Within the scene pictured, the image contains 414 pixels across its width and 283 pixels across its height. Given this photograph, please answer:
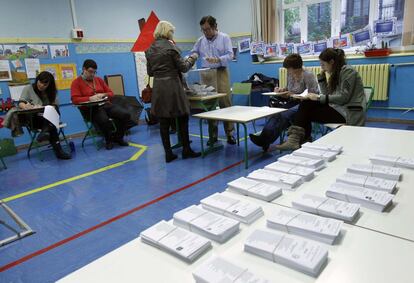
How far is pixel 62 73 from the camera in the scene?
5.15 m

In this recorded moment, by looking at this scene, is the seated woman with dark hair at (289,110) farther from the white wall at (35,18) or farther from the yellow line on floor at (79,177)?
the white wall at (35,18)

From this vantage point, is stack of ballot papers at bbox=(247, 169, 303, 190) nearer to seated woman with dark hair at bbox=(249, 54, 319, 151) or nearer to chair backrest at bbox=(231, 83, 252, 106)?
seated woman with dark hair at bbox=(249, 54, 319, 151)

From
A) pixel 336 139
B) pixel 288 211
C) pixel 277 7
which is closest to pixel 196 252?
pixel 288 211

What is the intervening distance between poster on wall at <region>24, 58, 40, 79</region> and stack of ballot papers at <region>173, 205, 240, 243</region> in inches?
188

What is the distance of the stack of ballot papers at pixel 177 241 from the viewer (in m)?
0.82

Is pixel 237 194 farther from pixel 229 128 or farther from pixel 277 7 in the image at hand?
pixel 277 7

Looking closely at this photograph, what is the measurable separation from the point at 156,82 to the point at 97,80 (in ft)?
5.47

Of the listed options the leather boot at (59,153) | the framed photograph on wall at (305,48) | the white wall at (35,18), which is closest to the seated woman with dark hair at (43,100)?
the leather boot at (59,153)

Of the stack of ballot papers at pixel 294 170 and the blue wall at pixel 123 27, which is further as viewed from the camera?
the blue wall at pixel 123 27

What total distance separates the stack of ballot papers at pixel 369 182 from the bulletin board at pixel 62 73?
16.4 ft

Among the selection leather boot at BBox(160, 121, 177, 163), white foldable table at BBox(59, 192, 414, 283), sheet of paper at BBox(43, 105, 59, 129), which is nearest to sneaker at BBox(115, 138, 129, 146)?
sheet of paper at BBox(43, 105, 59, 129)

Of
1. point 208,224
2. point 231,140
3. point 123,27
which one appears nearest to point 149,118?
point 123,27

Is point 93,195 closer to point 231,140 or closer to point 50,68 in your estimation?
point 231,140

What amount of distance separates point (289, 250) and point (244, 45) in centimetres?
609
